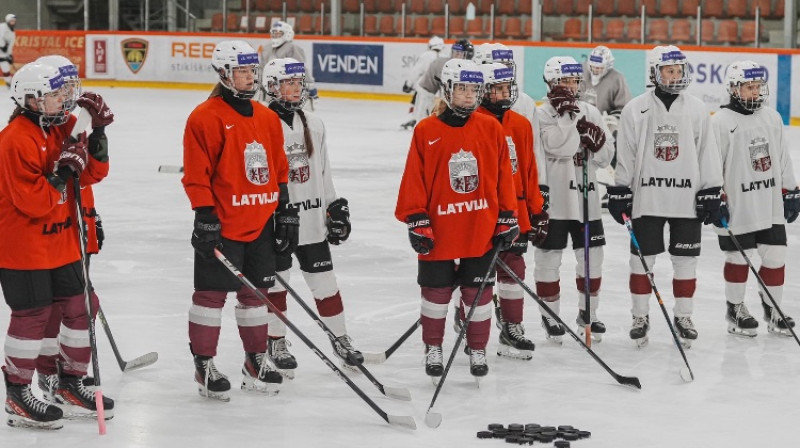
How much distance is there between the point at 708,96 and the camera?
14383mm

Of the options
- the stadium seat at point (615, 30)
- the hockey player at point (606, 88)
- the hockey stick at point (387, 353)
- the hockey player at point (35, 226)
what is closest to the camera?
the hockey player at point (35, 226)

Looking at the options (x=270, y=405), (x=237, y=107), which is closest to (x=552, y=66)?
(x=237, y=107)

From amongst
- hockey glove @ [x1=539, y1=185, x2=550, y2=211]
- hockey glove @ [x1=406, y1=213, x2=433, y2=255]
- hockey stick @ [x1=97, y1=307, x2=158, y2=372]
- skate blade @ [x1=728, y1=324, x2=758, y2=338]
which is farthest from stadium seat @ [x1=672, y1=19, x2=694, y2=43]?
hockey stick @ [x1=97, y1=307, x2=158, y2=372]

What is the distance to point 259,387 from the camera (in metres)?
4.75

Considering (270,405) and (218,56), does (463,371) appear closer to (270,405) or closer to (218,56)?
(270,405)

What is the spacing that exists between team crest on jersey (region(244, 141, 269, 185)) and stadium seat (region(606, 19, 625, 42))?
12.7 meters

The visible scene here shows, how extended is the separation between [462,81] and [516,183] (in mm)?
647

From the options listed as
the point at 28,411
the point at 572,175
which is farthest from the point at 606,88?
the point at 28,411

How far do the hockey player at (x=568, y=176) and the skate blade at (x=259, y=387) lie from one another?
1.31m

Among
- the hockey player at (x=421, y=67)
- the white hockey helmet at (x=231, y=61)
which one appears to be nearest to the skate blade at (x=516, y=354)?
the white hockey helmet at (x=231, y=61)

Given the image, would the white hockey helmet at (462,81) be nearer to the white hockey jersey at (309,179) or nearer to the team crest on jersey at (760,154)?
the white hockey jersey at (309,179)

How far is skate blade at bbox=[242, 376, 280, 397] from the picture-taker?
4.74m

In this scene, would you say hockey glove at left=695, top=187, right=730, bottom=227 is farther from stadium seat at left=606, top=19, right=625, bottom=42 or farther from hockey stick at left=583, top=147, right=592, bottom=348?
stadium seat at left=606, top=19, right=625, bottom=42

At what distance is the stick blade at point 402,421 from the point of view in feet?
14.1
